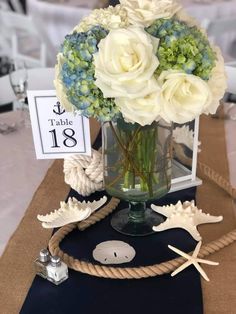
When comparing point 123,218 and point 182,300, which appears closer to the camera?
point 182,300

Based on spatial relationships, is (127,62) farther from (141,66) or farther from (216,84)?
(216,84)

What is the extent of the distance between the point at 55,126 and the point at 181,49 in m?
0.39

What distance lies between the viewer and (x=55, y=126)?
105 cm

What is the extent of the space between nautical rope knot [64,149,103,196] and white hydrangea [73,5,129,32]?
0.32 metres

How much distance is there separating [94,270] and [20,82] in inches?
33.3

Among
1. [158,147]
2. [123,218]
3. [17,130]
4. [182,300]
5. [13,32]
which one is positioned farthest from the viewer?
[13,32]

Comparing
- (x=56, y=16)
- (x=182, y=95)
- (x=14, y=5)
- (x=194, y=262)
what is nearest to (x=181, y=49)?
(x=182, y=95)

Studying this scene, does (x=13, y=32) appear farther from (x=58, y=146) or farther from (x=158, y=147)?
(x=158, y=147)

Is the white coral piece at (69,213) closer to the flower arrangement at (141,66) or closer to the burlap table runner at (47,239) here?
the burlap table runner at (47,239)

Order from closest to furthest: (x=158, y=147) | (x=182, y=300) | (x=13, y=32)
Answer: (x=182, y=300) → (x=158, y=147) → (x=13, y=32)

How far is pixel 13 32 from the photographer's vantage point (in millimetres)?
3100

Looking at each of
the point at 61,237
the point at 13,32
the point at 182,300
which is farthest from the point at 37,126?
the point at 13,32

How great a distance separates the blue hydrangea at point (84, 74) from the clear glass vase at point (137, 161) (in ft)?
0.25

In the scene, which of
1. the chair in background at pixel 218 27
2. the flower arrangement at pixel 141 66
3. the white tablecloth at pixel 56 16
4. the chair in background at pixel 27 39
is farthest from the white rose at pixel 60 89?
the chair in background at pixel 27 39
